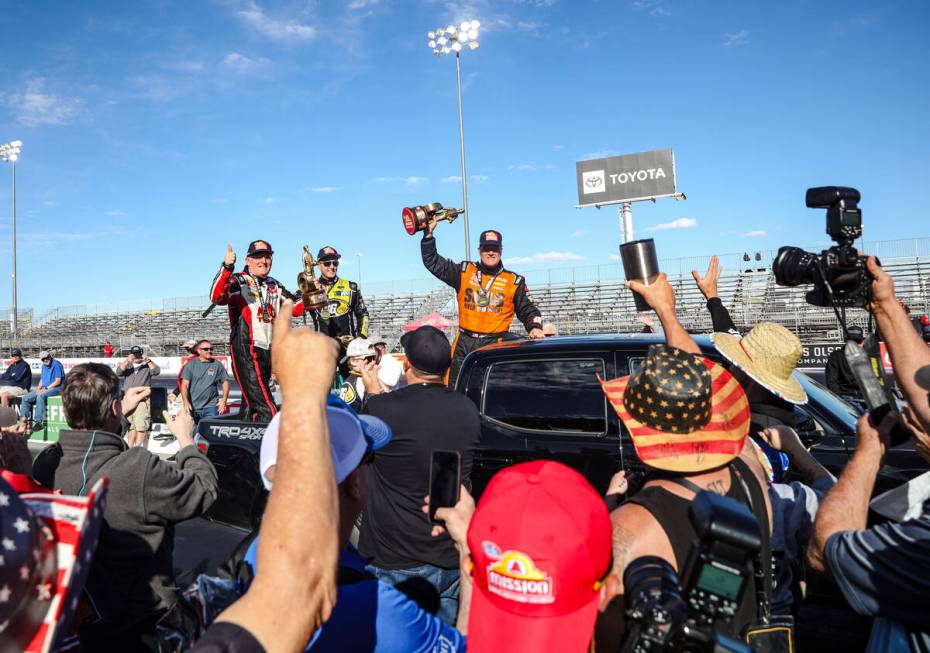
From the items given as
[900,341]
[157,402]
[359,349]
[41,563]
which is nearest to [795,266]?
[900,341]

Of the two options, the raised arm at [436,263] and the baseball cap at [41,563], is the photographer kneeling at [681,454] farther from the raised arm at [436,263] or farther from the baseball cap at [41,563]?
the raised arm at [436,263]

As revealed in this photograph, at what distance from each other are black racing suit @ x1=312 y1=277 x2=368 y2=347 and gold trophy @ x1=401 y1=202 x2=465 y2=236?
1.45 metres

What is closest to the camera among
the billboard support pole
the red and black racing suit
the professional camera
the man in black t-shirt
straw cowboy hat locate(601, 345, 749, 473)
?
straw cowboy hat locate(601, 345, 749, 473)

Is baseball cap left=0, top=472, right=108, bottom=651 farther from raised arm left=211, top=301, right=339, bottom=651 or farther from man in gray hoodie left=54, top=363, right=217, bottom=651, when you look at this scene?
man in gray hoodie left=54, top=363, right=217, bottom=651

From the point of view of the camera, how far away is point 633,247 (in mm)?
2479

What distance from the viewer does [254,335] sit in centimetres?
566

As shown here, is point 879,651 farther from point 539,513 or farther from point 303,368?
point 303,368

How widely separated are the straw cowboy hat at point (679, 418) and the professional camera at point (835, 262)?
0.65 m

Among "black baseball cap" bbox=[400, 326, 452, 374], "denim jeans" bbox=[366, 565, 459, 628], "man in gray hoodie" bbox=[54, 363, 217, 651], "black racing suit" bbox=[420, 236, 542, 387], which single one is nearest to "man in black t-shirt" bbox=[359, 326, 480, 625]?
"denim jeans" bbox=[366, 565, 459, 628]

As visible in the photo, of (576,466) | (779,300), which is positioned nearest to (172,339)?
(779,300)

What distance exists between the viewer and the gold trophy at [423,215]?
19.1 feet

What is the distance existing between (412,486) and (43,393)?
13.6 metres

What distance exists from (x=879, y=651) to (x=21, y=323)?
57.8m

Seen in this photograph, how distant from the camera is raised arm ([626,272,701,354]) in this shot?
2451 millimetres
